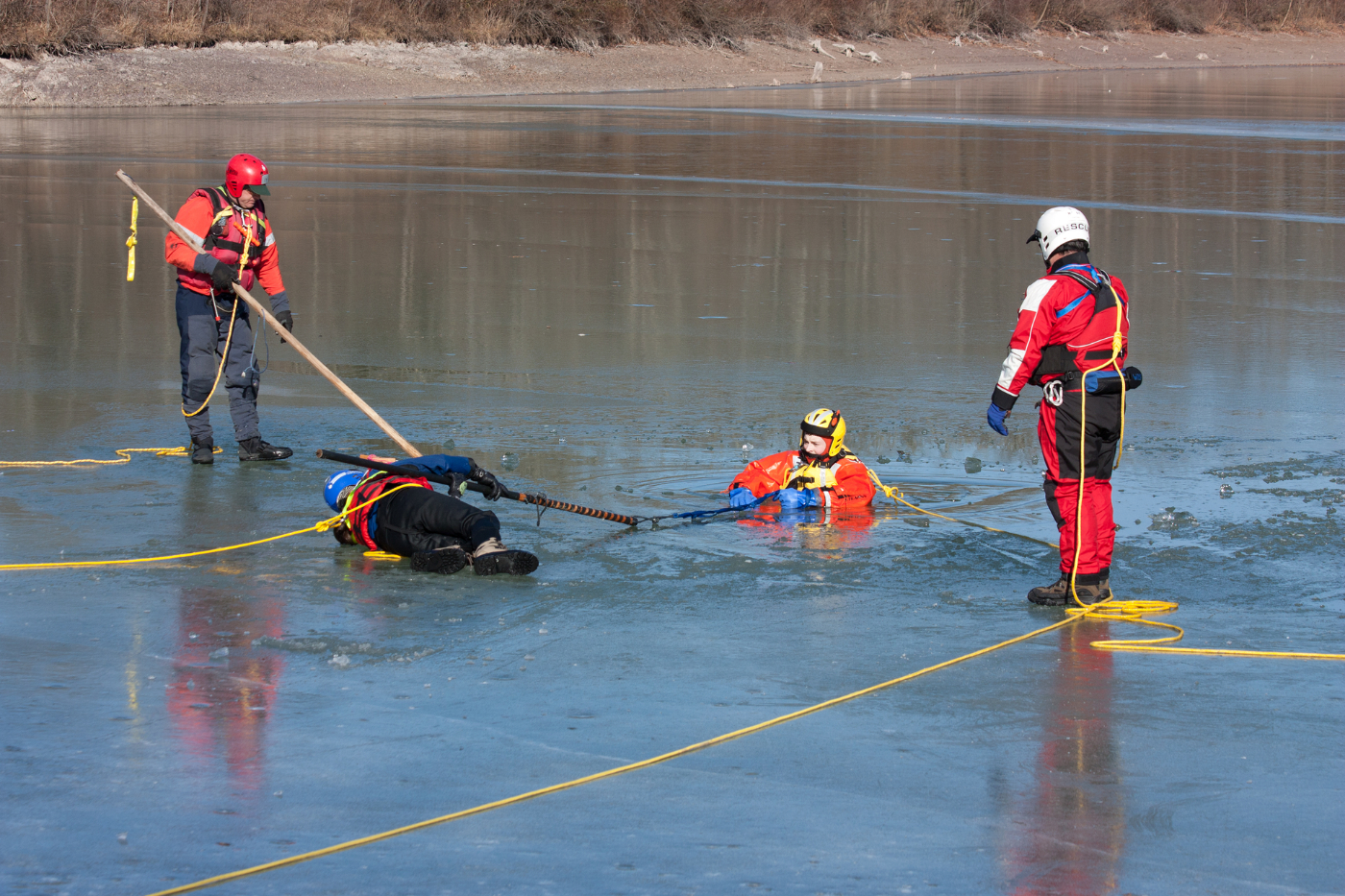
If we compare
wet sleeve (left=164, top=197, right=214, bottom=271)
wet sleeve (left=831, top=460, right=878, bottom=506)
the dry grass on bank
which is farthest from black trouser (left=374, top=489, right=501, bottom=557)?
the dry grass on bank

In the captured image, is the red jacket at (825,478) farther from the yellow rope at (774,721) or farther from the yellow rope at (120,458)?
the yellow rope at (120,458)

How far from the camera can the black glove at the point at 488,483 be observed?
22.4 feet

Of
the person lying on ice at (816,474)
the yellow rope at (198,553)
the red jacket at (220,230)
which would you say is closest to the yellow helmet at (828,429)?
the person lying on ice at (816,474)

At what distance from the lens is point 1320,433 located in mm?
9227

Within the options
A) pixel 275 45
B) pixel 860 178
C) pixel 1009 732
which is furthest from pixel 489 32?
pixel 1009 732

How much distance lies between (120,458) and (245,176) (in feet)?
5.72

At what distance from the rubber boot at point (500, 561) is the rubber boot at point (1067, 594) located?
2077 mm

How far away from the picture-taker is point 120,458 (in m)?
8.58

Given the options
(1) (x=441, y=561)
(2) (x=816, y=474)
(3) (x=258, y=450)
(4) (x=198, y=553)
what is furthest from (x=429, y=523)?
(3) (x=258, y=450)

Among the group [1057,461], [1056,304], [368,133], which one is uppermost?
[368,133]

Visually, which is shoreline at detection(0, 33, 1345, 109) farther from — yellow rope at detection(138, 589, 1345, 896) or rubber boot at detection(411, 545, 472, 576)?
yellow rope at detection(138, 589, 1345, 896)

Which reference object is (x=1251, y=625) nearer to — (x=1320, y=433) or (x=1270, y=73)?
(x=1320, y=433)

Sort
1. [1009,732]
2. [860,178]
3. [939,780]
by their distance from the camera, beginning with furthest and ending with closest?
[860,178] → [1009,732] → [939,780]

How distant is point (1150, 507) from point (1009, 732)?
Answer: 3.22m
